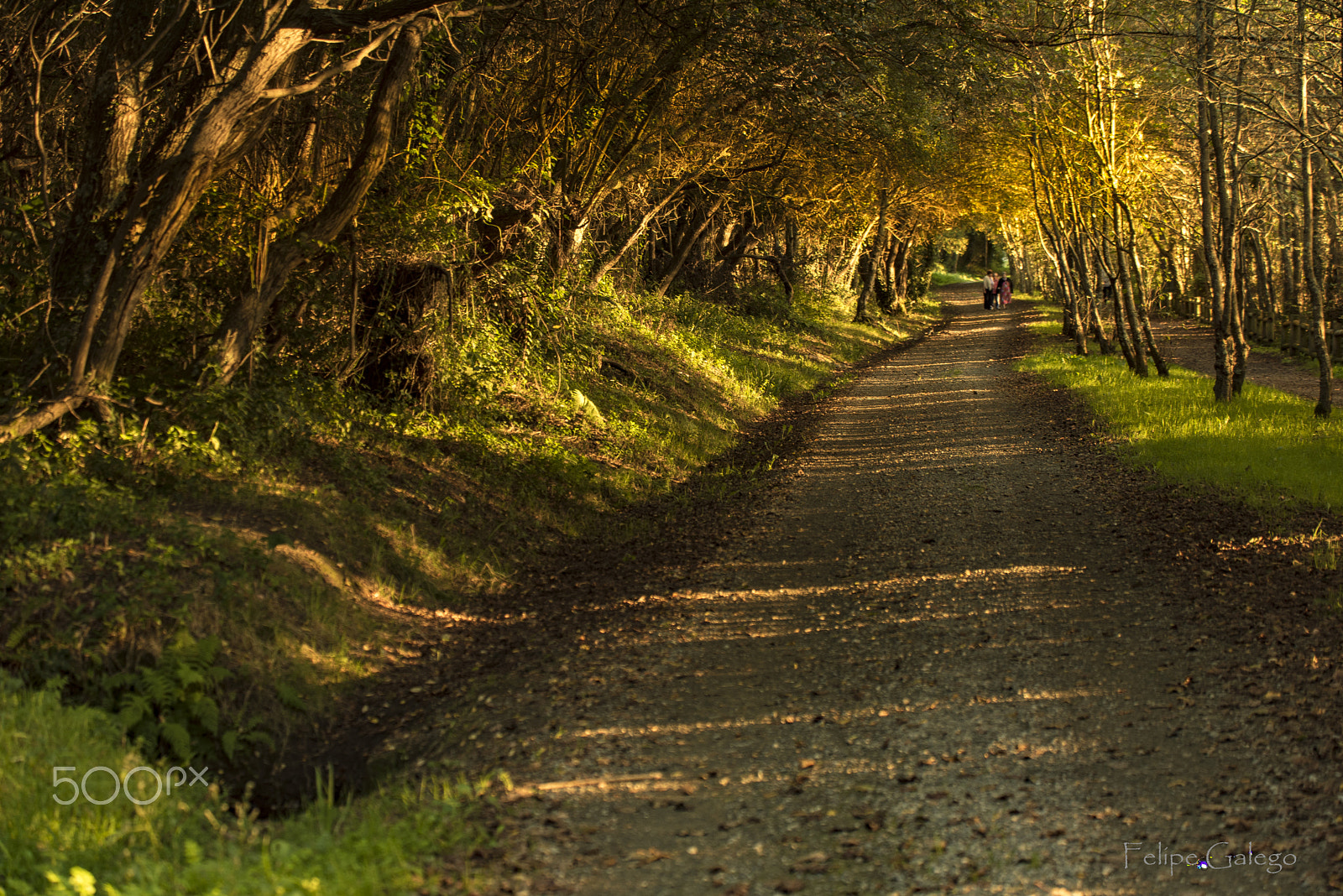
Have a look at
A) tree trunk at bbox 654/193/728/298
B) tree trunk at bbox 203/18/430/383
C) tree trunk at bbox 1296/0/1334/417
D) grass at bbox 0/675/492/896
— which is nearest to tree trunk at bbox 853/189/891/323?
tree trunk at bbox 654/193/728/298

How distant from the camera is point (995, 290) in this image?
5372 cm

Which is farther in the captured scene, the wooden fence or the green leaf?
the wooden fence

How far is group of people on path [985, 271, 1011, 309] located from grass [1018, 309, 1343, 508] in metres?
35.2

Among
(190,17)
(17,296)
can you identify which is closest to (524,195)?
(190,17)

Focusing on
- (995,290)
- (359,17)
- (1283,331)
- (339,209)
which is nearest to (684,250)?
(339,209)

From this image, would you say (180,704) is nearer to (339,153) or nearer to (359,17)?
(359,17)

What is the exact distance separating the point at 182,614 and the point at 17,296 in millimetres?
4302

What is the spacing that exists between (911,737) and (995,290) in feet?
173

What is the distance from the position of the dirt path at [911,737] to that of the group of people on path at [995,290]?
47609 mm

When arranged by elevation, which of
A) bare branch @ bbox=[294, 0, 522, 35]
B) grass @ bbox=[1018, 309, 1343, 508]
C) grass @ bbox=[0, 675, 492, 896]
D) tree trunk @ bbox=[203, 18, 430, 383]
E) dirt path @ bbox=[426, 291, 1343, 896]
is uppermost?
bare branch @ bbox=[294, 0, 522, 35]

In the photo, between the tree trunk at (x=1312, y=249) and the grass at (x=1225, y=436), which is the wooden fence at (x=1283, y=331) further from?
the grass at (x=1225, y=436)

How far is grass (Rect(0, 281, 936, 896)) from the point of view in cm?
363

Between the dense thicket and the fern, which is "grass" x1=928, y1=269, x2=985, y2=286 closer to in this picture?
the dense thicket

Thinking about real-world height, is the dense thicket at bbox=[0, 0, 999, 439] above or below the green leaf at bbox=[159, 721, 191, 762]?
above
